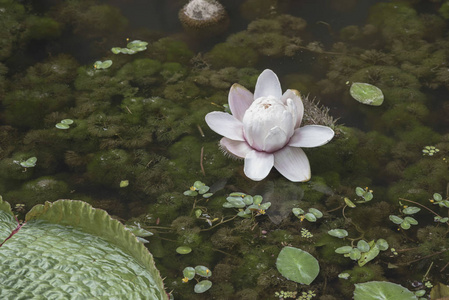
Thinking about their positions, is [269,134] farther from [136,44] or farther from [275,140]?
[136,44]

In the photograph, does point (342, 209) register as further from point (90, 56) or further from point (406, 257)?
point (90, 56)

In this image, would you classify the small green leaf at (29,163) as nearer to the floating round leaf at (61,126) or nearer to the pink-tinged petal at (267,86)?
the floating round leaf at (61,126)

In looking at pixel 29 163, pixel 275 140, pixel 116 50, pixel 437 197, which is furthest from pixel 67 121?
pixel 437 197

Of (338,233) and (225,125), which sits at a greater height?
(225,125)

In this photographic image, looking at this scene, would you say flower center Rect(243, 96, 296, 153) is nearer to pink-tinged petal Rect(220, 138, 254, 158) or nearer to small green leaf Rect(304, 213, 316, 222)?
pink-tinged petal Rect(220, 138, 254, 158)

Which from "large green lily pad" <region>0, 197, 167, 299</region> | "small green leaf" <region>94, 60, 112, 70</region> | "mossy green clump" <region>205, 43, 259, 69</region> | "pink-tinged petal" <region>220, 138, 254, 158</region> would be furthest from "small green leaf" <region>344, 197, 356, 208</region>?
"small green leaf" <region>94, 60, 112, 70</region>

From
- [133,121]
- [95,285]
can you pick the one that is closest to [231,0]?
[133,121]

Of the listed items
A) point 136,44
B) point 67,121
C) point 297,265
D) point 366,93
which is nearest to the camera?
point 297,265
